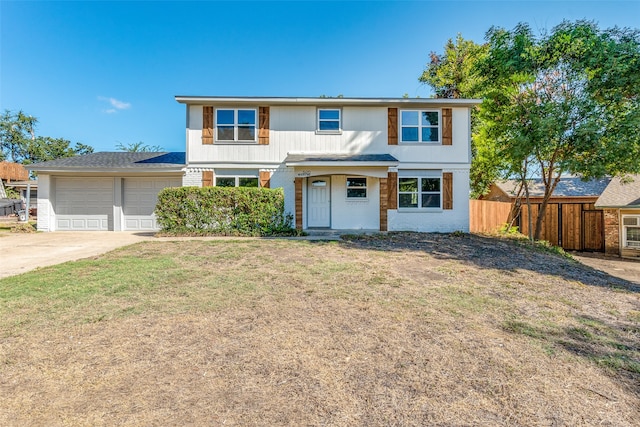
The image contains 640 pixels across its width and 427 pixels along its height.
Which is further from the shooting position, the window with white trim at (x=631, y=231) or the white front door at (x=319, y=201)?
the window with white trim at (x=631, y=231)

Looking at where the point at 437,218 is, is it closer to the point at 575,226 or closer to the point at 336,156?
the point at 336,156

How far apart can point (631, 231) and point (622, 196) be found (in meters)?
1.65

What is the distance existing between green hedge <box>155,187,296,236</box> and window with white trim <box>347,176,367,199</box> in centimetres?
341

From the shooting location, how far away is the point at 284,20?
A: 43.9 ft

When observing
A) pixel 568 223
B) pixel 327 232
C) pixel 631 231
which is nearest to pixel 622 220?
pixel 631 231

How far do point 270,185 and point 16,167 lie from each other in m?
28.4

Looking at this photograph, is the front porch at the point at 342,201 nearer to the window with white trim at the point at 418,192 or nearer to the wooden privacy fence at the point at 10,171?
the window with white trim at the point at 418,192

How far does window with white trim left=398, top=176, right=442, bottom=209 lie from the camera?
12.7 meters

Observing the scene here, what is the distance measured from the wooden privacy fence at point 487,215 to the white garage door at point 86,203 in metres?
16.0

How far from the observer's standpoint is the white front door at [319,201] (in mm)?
12555

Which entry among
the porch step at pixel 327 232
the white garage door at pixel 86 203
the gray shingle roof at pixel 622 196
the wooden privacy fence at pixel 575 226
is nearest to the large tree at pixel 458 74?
the wooden privacy fence at pixel 575 226

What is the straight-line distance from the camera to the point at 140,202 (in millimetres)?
13531

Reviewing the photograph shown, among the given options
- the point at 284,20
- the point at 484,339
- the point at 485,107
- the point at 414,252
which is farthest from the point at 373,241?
the point at 284,20

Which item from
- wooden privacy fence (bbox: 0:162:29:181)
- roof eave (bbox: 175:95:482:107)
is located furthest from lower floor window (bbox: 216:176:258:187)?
wooden privacy fence (bbox: 0:162:29:181)
